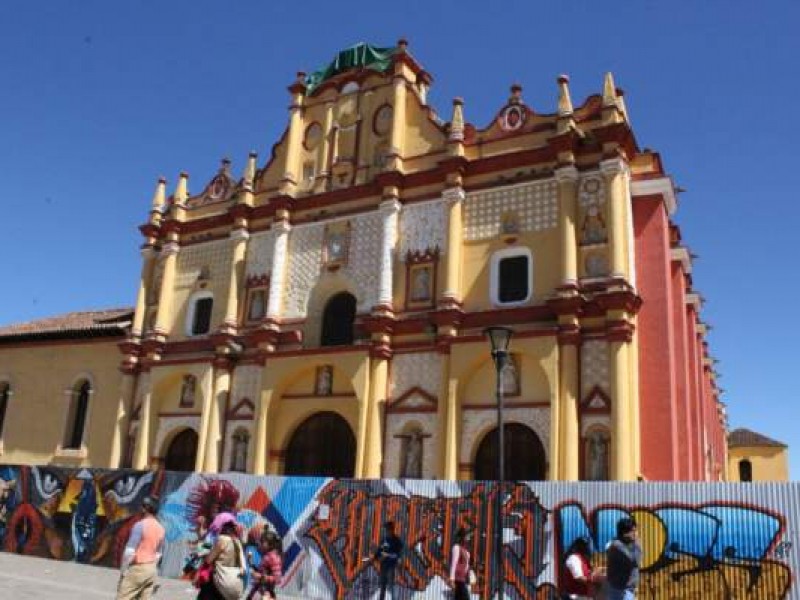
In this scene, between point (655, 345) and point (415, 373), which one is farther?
point (415, 373)

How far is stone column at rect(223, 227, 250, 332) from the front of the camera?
24047 millimetres

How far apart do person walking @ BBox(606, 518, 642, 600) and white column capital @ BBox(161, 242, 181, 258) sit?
2190 centimetres

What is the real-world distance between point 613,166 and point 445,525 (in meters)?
10.1

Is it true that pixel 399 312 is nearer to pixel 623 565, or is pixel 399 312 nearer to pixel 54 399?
pixel 623 565

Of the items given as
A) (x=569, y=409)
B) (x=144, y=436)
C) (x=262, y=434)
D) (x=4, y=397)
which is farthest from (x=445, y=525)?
(x=4, y=397)

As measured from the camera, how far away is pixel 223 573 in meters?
7.73

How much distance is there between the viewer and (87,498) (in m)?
19.2

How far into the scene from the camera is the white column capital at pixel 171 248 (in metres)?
26.9

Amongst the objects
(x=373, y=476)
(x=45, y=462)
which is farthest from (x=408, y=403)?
(x=45, y=462)

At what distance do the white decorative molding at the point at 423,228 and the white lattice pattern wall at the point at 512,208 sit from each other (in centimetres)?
71

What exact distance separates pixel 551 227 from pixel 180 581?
12.1 meters

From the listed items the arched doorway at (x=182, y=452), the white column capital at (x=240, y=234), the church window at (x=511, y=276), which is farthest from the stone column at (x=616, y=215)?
the arched doorway at (x=182, y=452)

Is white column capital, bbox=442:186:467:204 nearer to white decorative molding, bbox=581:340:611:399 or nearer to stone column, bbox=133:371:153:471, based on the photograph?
white decorative molding, bbox=581:340:611:399

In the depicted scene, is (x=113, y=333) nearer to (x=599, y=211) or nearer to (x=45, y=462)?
(x=45, y=462)
